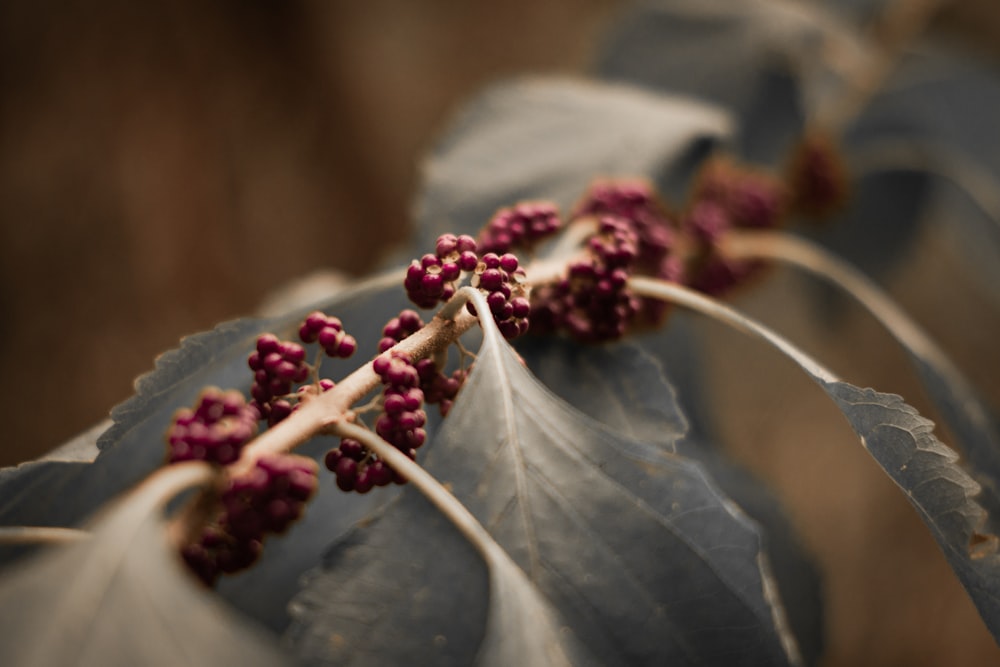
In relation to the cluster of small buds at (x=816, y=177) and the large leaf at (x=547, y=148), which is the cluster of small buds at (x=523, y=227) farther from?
the cluster of small buds at (x=816, y=177)

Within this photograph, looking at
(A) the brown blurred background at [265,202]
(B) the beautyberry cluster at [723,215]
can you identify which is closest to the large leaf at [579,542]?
(B) the beautyberry cluster at [723,215]

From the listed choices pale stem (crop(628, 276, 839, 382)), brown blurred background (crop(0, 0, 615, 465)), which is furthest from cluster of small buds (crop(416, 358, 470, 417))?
brown blurred background (crop(0, 0, 615, 465))

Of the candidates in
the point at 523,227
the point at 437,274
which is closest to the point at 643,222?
the point at 523,227

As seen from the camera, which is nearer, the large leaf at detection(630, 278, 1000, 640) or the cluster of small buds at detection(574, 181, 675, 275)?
the large leaf at detection(630, 278, 1000, 640)

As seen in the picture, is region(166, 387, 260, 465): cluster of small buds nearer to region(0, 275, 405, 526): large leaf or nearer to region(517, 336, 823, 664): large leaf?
region(0, 275, 405, 526): large leaf

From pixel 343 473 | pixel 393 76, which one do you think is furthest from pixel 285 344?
pixel 393 76
